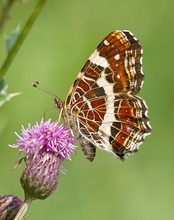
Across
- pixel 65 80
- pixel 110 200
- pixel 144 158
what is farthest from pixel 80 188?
pixel 65 80

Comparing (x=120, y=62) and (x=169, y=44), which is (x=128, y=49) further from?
(x=169, y=44)

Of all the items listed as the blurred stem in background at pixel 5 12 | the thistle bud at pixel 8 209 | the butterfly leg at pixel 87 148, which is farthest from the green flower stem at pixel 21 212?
the blurred stem in background at pixel 5 12

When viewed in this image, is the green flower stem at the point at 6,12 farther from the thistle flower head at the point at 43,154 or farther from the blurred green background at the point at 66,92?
the blurred green background at the point at 66,92

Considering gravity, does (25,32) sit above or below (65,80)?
above

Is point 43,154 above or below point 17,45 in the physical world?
below

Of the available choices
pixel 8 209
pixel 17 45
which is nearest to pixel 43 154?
pixel 8 209

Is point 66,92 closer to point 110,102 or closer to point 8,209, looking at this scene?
point 110,102
